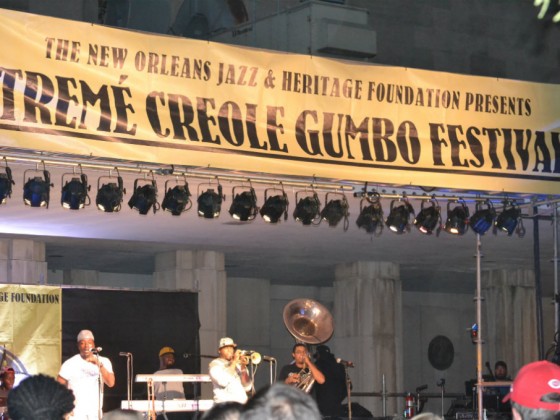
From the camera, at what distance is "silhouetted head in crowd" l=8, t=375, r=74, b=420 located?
365cm

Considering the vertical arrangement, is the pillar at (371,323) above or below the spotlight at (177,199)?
below

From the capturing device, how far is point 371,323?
870 inches

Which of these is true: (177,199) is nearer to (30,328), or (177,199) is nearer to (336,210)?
(336,210)

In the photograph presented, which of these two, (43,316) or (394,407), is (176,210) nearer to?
(43,316)

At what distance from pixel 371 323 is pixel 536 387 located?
1865 cm

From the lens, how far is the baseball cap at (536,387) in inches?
139

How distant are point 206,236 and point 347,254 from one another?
3412 mm

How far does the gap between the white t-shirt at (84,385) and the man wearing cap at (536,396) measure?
26.5ft

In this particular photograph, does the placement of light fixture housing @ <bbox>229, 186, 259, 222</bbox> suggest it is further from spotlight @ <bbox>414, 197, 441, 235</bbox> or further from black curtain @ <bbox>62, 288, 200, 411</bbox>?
black curtain @ <bbox>62, 288, 200, 411</bbox>

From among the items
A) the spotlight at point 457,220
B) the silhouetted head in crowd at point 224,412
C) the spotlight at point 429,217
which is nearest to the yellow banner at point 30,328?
the spotlight at point 429,217

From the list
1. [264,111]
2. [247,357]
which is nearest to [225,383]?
[247,357]

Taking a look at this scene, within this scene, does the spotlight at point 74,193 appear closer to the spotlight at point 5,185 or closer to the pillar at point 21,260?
Result: the spotlight at point 5,185

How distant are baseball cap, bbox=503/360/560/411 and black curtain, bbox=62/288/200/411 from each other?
13.2m

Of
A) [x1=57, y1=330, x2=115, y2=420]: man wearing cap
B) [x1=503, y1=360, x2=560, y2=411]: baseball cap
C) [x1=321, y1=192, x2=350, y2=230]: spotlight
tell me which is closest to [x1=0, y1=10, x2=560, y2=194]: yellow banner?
[x1=321, y1=192, x2=350, y2=230]: spotlight
